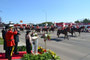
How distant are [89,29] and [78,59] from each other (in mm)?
28542

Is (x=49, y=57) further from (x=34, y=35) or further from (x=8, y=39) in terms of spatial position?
(x=8, y=39)

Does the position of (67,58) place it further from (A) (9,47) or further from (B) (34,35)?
(A) (9,47)

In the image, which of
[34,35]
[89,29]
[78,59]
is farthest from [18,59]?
[89,29]

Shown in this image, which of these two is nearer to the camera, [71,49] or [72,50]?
[72,50]

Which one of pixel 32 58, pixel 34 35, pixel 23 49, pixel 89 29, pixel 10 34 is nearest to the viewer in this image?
pixel 10 34

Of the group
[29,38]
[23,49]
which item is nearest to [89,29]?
[23,49]

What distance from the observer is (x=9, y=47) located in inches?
262

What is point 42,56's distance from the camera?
23.7ft

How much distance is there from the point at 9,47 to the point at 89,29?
31388 millimetres

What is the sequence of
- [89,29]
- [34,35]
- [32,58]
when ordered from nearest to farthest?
1. [32,58]
2. [34,35]
3. [89,29]

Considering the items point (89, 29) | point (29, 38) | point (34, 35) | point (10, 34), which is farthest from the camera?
point (89, 29)

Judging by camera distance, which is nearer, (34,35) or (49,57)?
(49,57)

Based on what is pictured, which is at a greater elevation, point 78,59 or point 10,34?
point 10,34

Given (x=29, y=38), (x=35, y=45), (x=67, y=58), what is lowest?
(x=67, y=58)
